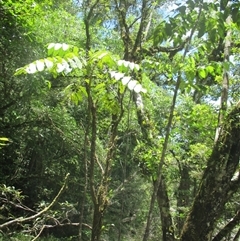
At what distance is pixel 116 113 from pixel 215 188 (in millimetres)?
1989

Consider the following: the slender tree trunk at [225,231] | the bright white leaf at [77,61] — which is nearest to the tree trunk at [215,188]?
the slender tree trunk at [225,231]

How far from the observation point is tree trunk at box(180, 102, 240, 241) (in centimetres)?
317

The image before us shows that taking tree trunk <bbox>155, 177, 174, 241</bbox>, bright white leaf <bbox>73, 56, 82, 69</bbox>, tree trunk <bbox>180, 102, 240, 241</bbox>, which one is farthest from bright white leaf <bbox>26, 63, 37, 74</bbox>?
tree trunk <bbox>155, 177, 174, 241</bbox>

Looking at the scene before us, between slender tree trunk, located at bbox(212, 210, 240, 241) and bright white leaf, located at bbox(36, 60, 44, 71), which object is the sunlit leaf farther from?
slender tree trunk, located at bbox(212, 210, 240, 241)

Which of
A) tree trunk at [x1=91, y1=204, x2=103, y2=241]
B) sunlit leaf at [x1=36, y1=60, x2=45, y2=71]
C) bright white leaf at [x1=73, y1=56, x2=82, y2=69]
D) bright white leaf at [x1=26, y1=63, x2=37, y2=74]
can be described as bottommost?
tree trunk at [x1=91, y1=204, x2=103, y2=241]

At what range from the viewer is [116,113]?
5.18 ft

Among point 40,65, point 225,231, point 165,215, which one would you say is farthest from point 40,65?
point 165,215

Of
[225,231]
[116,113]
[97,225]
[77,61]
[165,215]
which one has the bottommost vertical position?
[165,215]

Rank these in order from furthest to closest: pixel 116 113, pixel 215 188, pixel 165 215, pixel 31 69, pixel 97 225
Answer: pixel 165 215, pixel 215 188, pixel 116 113, pixel 97 225, pixel 31 69

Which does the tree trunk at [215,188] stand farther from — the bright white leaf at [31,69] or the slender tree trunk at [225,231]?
the bright white leaf at [31,69]

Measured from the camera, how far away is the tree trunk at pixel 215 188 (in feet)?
10.4

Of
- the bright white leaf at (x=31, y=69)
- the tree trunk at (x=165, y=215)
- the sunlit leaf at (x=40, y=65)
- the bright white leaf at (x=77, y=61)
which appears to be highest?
the bright white leaf at (x=77, y=61)

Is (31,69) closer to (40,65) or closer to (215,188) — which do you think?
(40,65)

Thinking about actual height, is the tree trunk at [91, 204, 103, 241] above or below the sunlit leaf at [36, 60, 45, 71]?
below
